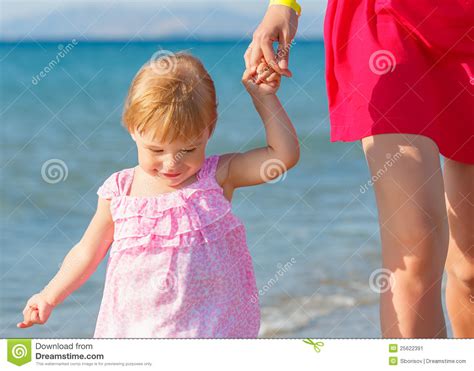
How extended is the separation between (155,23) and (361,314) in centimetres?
1286

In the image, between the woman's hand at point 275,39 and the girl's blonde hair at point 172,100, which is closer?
the woman's hand at point 275,39

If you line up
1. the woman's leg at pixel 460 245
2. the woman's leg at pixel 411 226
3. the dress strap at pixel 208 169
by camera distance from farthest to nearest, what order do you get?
the woman's leg at pixel 460 245, the dress strap at pixel 208 169, the woman's leg at pixel 411 226

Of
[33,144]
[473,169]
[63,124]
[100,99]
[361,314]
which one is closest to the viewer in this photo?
[473,169]

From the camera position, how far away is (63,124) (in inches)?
376

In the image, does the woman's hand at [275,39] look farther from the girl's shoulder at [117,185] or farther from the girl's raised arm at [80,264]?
the girl's raised arm at [80,264]

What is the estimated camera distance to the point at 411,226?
2.50 m

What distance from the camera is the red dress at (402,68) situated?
2.54 meters

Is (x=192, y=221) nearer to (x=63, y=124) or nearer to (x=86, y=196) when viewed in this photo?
(x=86, y=196)

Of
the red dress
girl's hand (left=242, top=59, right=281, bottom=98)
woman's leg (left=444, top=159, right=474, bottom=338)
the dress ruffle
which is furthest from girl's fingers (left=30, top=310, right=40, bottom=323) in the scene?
woman's leg (left=444, top=159, right=474, bottom=338)

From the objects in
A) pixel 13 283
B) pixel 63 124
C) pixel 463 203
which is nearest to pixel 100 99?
pixel 63 124

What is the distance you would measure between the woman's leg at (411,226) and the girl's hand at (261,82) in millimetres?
295

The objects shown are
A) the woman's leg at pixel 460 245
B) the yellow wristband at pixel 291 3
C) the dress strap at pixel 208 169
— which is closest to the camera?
the yellow wristband at pixel 291 3
